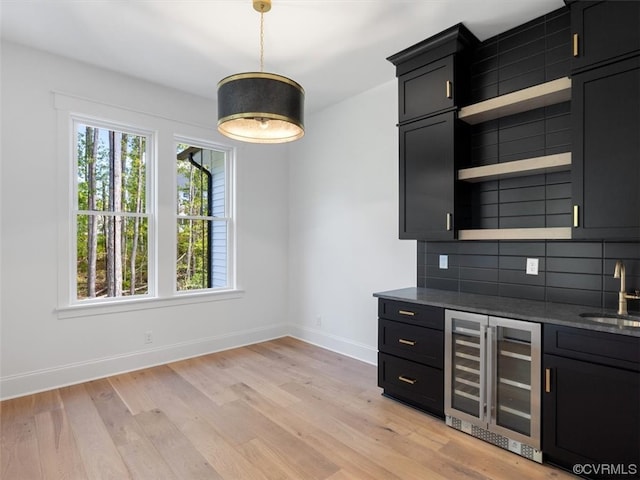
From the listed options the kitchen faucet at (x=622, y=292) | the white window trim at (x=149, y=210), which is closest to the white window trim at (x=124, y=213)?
the white window trim at (x=149, y=210)

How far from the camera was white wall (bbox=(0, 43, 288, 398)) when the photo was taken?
3.01m

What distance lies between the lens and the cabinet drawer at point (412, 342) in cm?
261

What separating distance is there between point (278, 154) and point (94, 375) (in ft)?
10.8

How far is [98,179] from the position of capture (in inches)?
141

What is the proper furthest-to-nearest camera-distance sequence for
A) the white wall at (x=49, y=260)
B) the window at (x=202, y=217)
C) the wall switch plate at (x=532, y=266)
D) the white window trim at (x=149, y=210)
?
the window at (x=202, y=217) → the white window trim at (x=149, y=210) → the white wall at (x=49, y=260) → the wall switch plate at (x=532, y=266)

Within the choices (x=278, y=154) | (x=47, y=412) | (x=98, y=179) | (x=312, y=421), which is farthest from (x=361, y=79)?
(x=47, y=412)

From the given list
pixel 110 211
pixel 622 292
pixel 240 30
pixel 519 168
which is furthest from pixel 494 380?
pixel 110 211

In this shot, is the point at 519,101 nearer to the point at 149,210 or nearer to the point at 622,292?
the point at 622,292

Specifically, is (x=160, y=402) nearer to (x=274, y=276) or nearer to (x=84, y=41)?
(x=274, y=276)

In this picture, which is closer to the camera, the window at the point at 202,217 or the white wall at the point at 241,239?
the white wall at the point at 241,239

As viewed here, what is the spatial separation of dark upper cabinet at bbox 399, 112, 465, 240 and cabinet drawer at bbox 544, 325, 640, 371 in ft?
3.36

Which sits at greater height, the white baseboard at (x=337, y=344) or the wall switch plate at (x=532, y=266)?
the wall switch plate at (x=532, y=266)

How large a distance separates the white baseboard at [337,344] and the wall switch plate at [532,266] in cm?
176

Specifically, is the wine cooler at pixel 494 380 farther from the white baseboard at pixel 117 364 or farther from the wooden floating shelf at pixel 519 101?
the white baseboard at pixel 117 364
